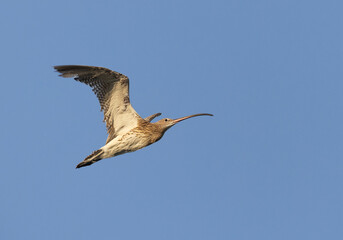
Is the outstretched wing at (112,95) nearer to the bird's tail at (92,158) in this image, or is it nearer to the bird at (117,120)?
the bird at (117,120)

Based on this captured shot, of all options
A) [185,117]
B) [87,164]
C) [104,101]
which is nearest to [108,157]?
[87,164]

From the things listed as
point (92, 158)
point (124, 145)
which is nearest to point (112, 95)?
point (124, 145)

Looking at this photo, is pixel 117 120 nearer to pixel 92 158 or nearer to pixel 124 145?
pixel 124 145

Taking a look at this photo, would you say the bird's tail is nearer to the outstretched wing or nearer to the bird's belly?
the bird's belly

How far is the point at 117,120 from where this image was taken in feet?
54.3

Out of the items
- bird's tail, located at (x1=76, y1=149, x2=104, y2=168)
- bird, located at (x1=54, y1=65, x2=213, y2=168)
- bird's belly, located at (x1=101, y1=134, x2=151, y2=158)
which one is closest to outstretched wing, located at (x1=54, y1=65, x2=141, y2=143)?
bird, located at (x1=54, y1=65, x2=213, y2=168)

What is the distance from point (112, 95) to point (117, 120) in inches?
31.5

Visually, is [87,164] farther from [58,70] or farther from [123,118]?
[58,70]

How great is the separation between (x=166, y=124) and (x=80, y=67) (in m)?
3.15

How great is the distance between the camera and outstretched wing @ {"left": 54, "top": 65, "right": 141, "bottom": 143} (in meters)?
15.6

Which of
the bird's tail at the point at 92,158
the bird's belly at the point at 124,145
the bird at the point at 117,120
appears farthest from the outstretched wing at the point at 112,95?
the bird's tail at the point at 92,158

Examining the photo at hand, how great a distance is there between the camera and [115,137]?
16469mm

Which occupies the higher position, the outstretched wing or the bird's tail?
the outstretched wing

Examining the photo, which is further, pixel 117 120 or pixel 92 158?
pixel 117 120
